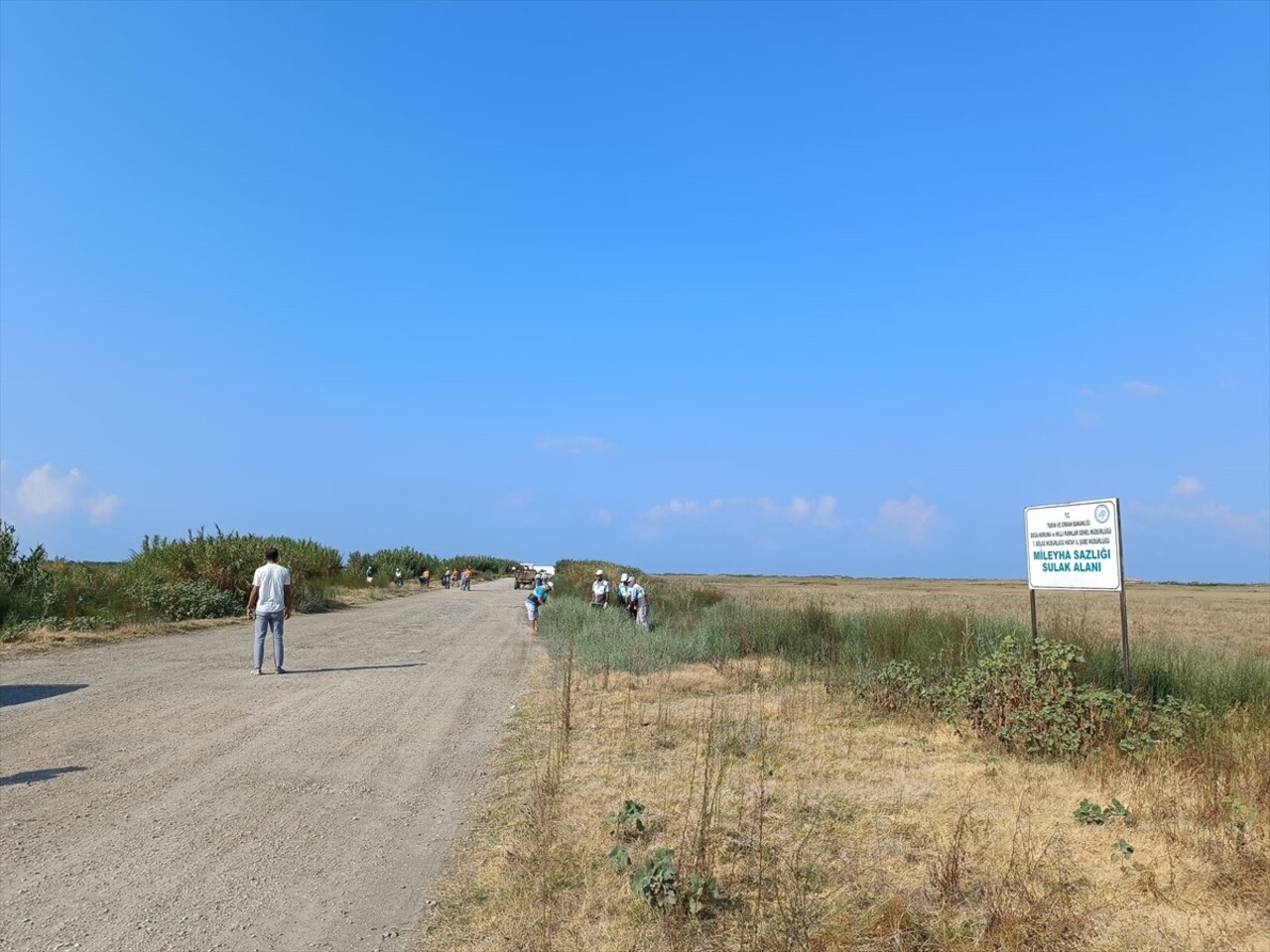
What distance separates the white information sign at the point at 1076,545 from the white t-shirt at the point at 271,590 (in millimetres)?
11186

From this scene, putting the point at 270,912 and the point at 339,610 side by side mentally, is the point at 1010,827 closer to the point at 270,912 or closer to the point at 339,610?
the point at 270,912

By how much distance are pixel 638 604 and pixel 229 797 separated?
1564cm

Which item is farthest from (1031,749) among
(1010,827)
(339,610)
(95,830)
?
(339,610)

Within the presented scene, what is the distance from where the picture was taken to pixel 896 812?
6438 mm

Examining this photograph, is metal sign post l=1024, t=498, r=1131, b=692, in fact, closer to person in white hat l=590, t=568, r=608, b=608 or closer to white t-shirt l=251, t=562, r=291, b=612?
white t-shirt l=251, t=562, r=291, b=612

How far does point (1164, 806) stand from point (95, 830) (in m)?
8.13

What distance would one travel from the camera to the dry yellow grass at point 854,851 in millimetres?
4273

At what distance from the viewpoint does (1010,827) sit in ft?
19.8

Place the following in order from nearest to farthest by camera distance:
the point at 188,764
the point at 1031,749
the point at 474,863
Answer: the point at 474,863 → the point at 188,764 → the point at 1031,749

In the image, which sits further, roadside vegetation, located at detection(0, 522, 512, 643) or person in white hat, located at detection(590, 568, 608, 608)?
person in white hat, located at detection(590, 568, 608, 608)

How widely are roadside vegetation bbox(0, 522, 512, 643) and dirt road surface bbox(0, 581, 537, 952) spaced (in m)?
5.12

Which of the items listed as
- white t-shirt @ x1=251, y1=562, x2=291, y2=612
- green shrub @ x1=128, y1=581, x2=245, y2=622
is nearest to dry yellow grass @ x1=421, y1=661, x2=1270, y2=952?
white t-shirt @ x1=251, y1=562, x2=291, y2=612

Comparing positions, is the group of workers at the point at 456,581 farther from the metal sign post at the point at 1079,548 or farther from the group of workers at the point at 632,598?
the metal sign post at the point at 1079,548

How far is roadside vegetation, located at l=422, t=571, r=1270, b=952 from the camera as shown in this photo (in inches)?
172
